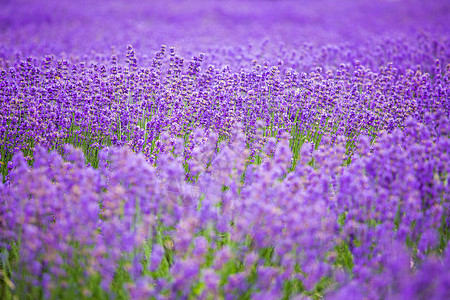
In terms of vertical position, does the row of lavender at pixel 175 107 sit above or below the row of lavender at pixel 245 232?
above

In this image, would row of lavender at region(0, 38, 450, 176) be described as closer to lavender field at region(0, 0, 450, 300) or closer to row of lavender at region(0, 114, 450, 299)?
lavender field at region(0, 0, 450, 300)

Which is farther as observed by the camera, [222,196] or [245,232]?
[222,196]

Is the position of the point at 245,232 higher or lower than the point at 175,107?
lower

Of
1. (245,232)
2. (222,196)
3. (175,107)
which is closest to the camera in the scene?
(245,232)

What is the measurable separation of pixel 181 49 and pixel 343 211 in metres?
5.85

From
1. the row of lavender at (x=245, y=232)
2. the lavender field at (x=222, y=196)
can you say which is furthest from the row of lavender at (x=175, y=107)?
the row of lavender at (x=245, y=232)

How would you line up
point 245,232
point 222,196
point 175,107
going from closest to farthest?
1. point 245,232
2. point 222,196
3. point 175,107

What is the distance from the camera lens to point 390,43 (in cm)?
749

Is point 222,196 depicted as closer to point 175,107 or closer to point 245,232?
point 245,232

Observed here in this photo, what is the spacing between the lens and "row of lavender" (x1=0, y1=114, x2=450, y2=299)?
5.76ft

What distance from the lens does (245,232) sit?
195 cm

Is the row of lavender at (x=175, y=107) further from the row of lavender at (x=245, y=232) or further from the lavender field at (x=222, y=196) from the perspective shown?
the row of lavender at (x=245, y=232)

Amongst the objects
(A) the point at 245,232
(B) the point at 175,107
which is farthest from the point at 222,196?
(B) the point at 175,107

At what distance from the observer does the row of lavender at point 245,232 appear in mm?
→ 1757
